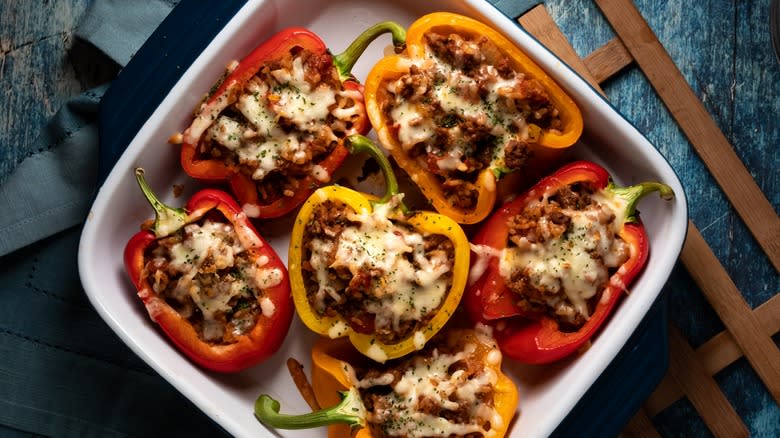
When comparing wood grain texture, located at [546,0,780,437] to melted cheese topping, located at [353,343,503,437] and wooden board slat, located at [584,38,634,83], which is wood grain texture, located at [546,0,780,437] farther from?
melted cheese topping, located at [353,343,503,437]

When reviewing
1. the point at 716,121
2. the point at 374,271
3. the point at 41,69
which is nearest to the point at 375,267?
the point at 374,271

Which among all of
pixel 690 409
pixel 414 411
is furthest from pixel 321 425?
pixel 690 409

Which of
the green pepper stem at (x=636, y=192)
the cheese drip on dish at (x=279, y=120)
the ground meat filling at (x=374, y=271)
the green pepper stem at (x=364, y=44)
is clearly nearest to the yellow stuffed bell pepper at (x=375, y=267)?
the ground meat filling at (x=374, y=271)

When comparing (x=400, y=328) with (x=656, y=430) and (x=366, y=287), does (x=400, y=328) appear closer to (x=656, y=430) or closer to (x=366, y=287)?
(x=366, y=287)

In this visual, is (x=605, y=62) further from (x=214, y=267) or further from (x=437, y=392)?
(x=214, y=267)

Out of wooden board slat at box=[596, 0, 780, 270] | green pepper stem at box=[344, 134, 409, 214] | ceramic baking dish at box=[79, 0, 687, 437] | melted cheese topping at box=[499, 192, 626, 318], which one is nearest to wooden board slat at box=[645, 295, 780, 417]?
wooden board slat at box=[596, 0, 780, 270]

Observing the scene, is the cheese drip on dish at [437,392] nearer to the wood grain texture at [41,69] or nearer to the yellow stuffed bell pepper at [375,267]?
the yellow stuffed bell pepper at [375,267]
